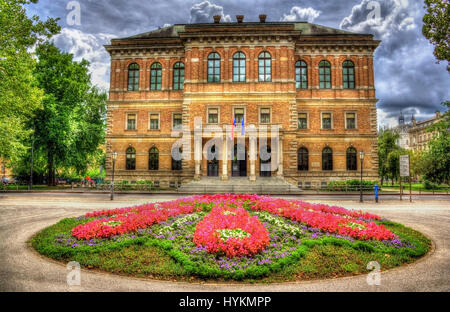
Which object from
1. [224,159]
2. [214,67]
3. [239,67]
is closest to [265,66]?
[239,67]

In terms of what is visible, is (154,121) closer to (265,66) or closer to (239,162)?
(239,162)

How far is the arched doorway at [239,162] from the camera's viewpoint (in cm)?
3322

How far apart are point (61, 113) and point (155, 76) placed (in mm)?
12834

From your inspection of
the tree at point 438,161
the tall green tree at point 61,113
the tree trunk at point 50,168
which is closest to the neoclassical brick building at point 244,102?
the tall green tree at point 61,113

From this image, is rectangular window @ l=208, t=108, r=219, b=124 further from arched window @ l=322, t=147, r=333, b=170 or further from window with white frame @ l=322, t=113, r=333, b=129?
arched window @ l=322, t=147, r=333, b=170

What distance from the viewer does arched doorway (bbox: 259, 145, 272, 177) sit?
3203 centimetres

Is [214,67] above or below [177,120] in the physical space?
above

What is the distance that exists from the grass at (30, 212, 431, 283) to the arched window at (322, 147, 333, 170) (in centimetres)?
2716

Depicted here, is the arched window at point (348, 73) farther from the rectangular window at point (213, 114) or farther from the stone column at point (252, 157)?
the rectangular window at point (213, 114)

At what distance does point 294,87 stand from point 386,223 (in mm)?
24706

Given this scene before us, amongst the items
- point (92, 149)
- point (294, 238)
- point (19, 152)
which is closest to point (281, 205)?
point (294, 238)

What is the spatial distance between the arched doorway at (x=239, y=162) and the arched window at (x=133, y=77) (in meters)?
16.6

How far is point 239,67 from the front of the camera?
33.7 meters

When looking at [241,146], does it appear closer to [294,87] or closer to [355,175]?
[294,87]
